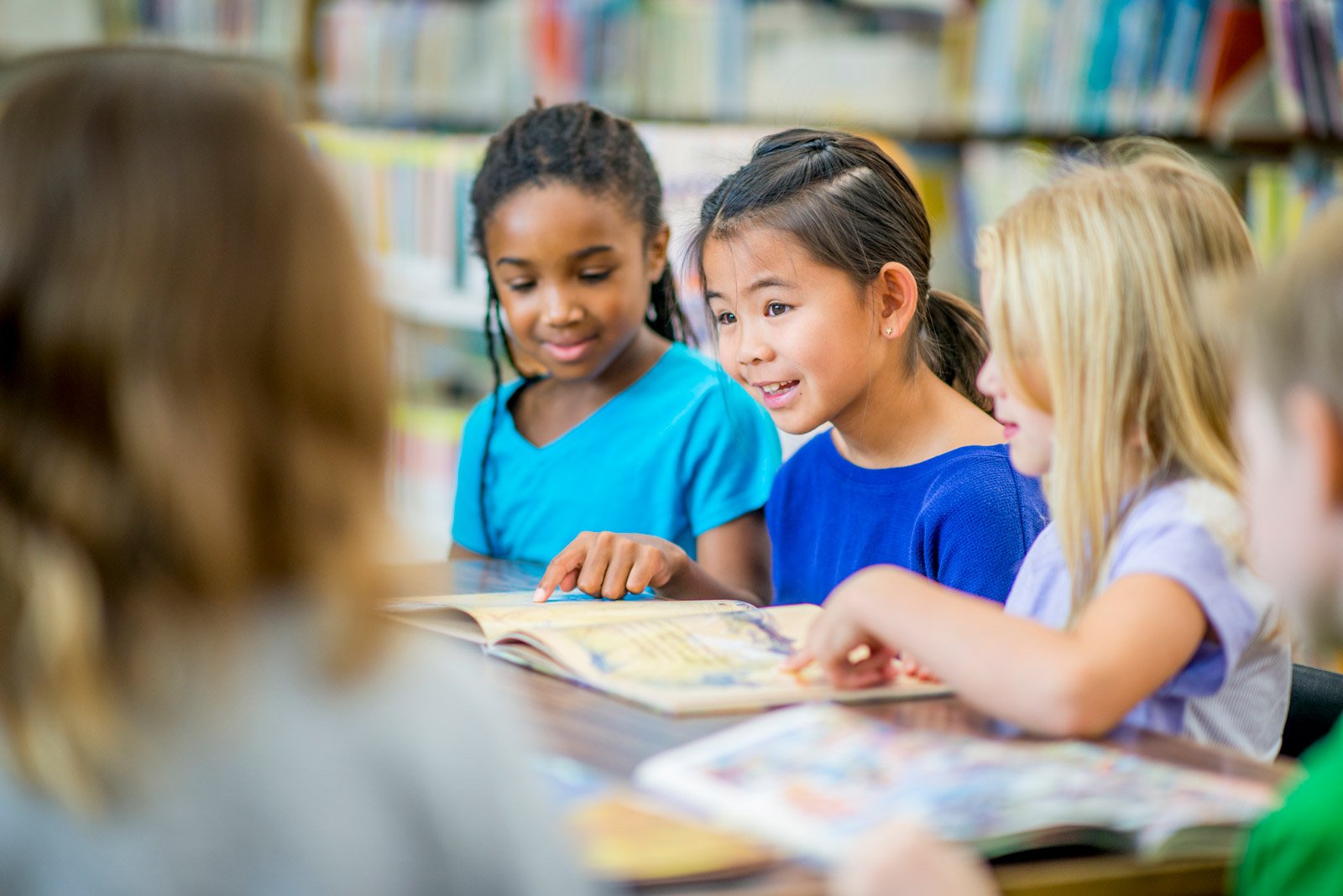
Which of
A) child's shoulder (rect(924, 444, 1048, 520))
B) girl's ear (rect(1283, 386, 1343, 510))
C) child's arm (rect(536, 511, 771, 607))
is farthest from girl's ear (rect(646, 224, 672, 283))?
girl's ear (rect(1283, 386, 1343, 510))

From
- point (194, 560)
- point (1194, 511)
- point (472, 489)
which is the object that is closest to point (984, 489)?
point (1194, 511)

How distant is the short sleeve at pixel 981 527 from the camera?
123 centimetres

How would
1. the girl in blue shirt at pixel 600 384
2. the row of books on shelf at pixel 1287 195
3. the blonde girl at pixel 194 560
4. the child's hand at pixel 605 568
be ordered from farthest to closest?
the row of books on shelf at pixel 1287 195
the girl in blue shirt at pixel 600 384
the child's hand at pixel 605 568
the blonde girl at pixel 194 560

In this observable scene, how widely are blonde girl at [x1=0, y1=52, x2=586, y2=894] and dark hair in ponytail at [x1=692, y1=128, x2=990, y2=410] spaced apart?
0.89 m

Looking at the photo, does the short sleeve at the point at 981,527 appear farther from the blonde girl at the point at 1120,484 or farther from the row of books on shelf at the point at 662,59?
the row of books on shelf at the point at 662,59

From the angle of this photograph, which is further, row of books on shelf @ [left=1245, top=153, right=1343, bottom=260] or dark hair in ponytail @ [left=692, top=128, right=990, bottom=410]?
row of books on shelf @ [left=1245, top=153, right=1343, bottom=260]

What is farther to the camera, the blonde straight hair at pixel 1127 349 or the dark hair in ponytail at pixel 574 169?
the dark hair in ponytail at pixel 574 169

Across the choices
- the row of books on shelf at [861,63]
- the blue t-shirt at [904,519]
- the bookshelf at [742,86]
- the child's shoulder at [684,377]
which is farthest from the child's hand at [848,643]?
the row of books on shelf at [861,63]

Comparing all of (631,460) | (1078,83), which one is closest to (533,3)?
(1078,83)

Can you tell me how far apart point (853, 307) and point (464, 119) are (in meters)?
1.91

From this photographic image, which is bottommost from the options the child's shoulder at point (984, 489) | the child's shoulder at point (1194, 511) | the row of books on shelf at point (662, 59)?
the child's shoulder at point (984, 489)

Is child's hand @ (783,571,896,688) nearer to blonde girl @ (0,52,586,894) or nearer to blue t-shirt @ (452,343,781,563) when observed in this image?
blonde girl @ (0,52,586,894)

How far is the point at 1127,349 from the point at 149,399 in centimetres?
65

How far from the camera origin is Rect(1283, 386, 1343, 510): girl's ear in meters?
0.62
